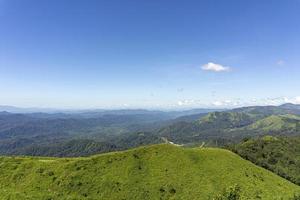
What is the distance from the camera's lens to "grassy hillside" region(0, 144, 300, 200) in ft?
275

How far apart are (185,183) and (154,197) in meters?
13.0

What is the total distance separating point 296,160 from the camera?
192 meters

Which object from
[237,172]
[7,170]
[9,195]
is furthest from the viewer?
[237,172]

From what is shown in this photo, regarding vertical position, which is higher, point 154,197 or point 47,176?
point 47,176

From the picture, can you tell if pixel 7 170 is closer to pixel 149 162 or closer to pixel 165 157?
pixel 149 162

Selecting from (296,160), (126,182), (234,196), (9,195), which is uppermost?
(9,195)

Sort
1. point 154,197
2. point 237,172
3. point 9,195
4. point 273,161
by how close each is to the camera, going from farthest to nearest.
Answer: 1. point 273,161
2. point 237,172
3. point 154,197
4. point 9,195

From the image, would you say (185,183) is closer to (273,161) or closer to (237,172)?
(237,172)

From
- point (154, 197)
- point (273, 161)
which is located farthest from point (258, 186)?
point (273, 161)

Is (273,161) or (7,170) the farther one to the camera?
(273,161)

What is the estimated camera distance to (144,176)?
309ft

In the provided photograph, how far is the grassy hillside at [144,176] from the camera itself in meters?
83.8

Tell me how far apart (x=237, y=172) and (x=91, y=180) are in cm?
5322

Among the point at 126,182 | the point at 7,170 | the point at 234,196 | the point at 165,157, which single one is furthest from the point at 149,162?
the point at 234,196
